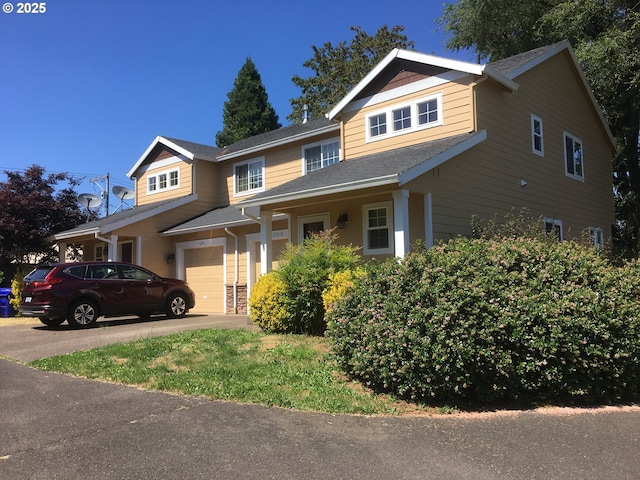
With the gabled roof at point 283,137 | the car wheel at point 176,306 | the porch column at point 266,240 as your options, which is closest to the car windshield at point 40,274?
the car wheel at point 176,306

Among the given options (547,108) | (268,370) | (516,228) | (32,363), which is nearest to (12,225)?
(32,363)

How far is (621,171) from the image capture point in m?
22.8

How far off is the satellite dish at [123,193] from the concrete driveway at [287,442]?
1794 centimetres

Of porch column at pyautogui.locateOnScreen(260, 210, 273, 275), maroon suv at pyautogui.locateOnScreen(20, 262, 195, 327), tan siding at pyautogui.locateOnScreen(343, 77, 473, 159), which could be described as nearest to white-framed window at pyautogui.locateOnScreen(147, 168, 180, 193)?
maroon suv at pyautogui.locateOnScreen(20, 262, 195, 327)

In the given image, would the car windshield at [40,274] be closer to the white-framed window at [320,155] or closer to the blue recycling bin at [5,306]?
the blue recycling bin at [5,306]

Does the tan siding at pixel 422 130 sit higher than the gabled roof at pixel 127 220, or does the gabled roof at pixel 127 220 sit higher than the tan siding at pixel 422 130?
the tan siding at pixel 422 130

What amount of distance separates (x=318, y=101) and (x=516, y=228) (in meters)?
24.2

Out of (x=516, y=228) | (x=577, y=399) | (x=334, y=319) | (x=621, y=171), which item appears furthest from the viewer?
(x=621, y=171)

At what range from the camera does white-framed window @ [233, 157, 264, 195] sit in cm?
1783

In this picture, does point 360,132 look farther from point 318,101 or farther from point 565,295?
point 318,101

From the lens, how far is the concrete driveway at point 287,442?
379 cm

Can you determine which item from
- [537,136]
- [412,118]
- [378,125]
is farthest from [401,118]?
[537,136]

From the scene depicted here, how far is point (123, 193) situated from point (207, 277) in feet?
28.2

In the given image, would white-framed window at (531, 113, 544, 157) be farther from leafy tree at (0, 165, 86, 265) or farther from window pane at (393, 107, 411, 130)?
leafy tree at (0, 165, 86, 265)
